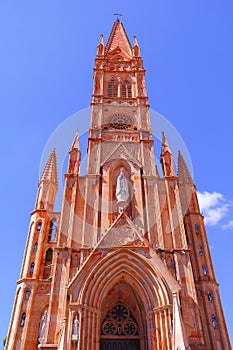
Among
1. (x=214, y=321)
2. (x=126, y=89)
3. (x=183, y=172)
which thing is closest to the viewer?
(x=214, y=321)

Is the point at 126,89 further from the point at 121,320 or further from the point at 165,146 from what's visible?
the point at 121,320

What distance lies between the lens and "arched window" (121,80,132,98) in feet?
109

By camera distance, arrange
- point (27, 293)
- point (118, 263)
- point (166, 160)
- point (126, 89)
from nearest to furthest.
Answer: point (118, 263), point (27, 293), point (166, 160), point (126, 89)

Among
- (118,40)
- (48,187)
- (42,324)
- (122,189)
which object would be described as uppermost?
(118,40)

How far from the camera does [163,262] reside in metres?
19.4

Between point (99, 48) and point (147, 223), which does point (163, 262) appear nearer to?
point (147, 223)

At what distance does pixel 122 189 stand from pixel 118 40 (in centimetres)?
A: 2914

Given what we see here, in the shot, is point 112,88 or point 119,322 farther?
point 112,88

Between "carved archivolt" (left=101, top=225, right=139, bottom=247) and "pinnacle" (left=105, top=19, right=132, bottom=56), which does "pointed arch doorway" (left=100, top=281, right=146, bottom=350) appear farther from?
"pinnacle" (left=105, top=19, right=132, bottom=56)

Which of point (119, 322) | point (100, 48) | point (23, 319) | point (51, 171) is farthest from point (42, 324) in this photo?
point (100, 48)

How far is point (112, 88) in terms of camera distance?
33.8 meters

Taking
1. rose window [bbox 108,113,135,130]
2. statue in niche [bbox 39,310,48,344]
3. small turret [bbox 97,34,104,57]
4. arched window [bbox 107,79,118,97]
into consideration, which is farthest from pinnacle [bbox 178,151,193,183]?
small turret [bbox 97,34,104,57]

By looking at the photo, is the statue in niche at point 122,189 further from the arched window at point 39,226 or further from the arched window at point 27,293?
the arched window at point 27,293

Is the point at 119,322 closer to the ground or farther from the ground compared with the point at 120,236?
closer to the ground
